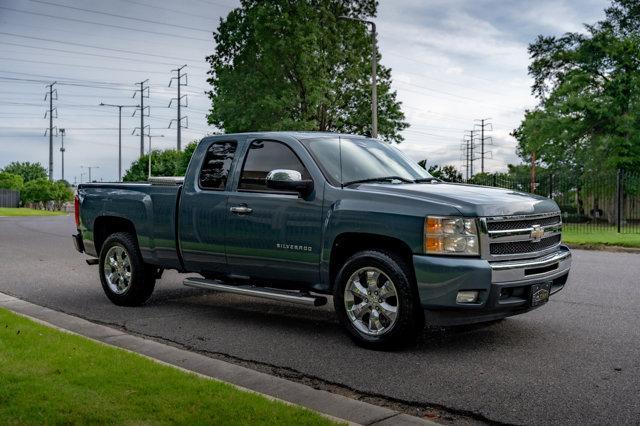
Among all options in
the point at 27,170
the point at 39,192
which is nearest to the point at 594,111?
the point at 39,192

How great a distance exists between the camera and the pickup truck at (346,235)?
6020 millimetres

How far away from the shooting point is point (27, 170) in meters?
159

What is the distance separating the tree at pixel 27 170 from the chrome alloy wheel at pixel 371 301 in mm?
163000

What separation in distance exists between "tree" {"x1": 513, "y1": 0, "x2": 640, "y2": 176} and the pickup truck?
105 feet

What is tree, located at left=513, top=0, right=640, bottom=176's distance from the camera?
36.4 m

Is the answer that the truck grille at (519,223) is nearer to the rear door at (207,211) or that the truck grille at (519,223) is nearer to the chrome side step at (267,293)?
the chrome side step at (267,293)

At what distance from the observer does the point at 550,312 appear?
819 cm

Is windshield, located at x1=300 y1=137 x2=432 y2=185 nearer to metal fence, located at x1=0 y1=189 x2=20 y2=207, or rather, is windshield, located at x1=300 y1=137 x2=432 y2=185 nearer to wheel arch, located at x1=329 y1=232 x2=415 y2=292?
wheel arch, located at x1=329 y1=232 x2=415 y2=292

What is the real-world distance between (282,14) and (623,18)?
877 inches

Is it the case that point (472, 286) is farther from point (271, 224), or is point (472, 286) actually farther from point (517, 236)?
point (271, 224)

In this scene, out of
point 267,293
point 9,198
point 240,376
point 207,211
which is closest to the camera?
point 240,376

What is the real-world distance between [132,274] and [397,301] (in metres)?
3.85

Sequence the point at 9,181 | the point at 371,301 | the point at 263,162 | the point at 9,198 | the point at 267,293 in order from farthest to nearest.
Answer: the point at 9,181 < the point at 9,198 < the point at 263,162 < the point at 267,293 < the point at 371,301

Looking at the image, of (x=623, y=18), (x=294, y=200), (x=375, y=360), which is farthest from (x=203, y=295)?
(x=623, y=18)
